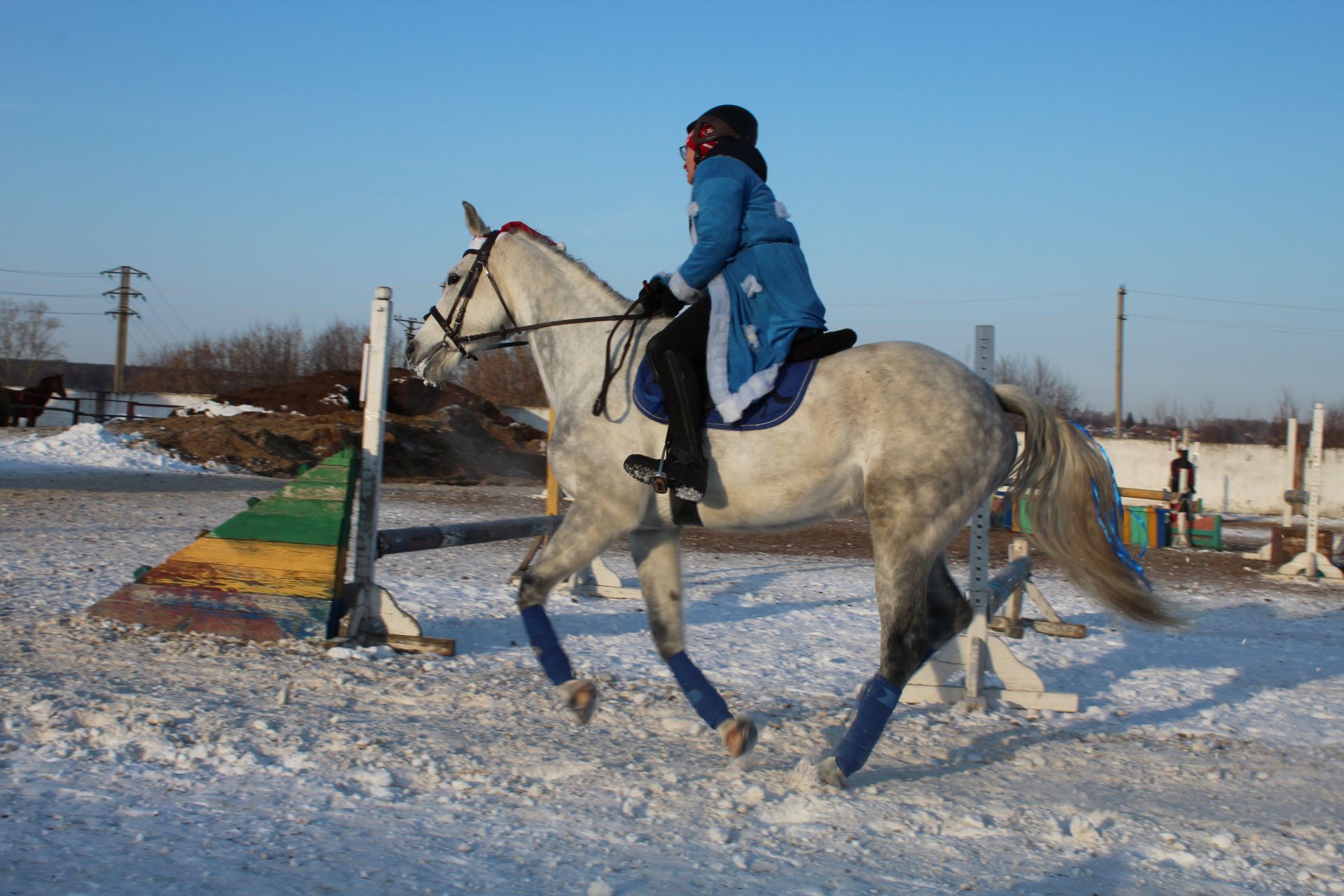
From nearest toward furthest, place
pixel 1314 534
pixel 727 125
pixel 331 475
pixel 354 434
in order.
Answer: pixel 727 125, pixel 331 475, pixel 1314 534, pixel 354 434

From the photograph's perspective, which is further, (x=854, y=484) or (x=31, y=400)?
(x=31, y=400)

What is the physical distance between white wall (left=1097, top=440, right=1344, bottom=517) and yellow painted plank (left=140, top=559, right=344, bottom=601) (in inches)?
1147

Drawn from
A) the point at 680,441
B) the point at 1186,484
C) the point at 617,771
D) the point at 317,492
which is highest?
the point at 680,441

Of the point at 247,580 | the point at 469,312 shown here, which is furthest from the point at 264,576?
the point at 469,312

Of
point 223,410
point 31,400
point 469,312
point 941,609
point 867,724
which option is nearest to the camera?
point 867,724

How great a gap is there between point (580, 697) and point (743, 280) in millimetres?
1942

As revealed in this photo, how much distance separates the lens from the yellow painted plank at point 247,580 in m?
6.12

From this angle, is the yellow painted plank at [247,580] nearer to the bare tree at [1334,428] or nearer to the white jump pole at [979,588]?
the white jump pole at [979,588]

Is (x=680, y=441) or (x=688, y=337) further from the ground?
(x=688, y=337)

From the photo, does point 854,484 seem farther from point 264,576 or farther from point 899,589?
point 264,576

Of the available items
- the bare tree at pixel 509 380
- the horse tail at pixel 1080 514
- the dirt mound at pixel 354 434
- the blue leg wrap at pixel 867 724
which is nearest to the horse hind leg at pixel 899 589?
the blue leg wrap at pixel 867 724

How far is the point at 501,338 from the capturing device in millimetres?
5566

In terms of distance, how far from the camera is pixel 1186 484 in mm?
20641

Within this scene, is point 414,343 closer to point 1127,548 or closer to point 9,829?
point 9,829
